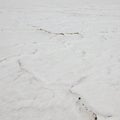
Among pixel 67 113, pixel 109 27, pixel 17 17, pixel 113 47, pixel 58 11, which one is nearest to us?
pixel 67 113

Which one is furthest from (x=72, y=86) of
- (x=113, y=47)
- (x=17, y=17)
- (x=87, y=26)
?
(x=17, y=17)

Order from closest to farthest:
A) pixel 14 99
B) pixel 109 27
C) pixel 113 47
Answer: pixel 14 99 < pixel 113 47 < pixel 109 27

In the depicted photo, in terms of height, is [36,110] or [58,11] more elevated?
[58,11]

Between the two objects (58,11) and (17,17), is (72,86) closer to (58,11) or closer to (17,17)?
(17,17)

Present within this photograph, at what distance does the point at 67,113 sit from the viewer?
1302 millimetres

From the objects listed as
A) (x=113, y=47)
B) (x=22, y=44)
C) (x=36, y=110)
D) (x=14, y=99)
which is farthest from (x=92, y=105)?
(x=22, y=44)

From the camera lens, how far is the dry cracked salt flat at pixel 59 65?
1.34m

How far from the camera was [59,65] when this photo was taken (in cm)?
184

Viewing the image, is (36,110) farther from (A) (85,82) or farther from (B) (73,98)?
(A) (85,82)

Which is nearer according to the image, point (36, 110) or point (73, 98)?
point (36, 110)

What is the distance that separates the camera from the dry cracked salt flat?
1.34 metres

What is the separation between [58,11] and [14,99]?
2262mm

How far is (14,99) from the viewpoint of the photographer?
4.60 ft

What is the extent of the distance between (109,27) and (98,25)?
16 centimetres
